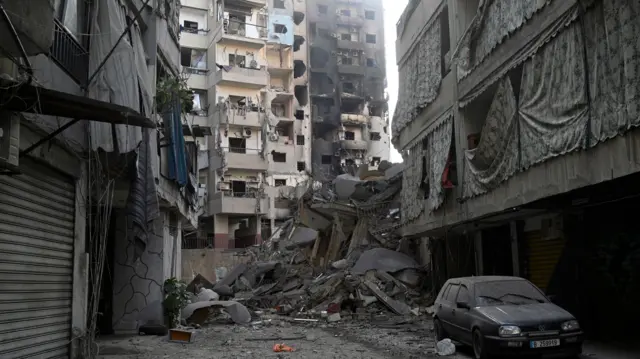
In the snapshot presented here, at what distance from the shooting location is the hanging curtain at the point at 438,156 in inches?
678

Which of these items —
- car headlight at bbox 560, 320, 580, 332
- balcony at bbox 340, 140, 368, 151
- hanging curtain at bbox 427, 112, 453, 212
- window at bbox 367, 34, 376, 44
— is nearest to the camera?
Result: car headlight at bbox 560, 320, 580, 332

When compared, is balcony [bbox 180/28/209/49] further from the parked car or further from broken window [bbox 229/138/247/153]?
the parked car

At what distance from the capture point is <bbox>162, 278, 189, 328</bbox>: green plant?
1545 cm

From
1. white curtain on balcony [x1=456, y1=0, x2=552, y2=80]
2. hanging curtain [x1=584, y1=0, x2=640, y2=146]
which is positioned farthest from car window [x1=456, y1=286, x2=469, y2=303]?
white curtain on balcony [x1=456, y1=0, x2=552, y2=80]

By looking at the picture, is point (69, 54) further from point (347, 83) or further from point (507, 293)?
point (347, 83)

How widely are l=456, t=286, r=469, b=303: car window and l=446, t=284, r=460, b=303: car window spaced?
0.20 m

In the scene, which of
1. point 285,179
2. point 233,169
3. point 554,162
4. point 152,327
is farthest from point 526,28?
point 285,179

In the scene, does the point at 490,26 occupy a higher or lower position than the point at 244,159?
lower

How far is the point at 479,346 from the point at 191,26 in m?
45.9

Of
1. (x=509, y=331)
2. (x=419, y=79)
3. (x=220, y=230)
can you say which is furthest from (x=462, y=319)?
(x=220, y=230)

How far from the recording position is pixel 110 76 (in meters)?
9.43

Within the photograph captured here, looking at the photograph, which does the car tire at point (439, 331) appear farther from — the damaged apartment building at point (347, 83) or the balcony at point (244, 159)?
the damaged apartment building at point (347, 83)

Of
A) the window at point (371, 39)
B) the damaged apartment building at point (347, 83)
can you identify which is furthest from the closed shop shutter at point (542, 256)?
the window at point (371, 39)

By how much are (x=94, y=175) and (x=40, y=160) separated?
6.59 ft
